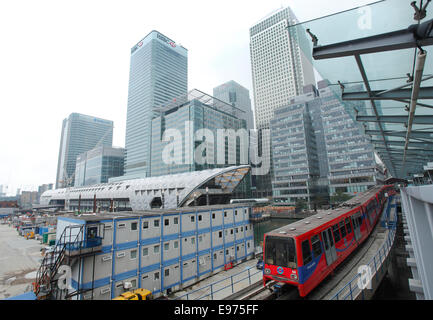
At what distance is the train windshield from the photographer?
10071 millimetres

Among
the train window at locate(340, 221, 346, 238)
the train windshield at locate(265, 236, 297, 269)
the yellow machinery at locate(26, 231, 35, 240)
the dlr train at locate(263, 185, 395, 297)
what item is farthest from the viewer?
the yellow machinery at locate(26, 231, 35, 240)

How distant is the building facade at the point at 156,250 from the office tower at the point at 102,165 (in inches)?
5725

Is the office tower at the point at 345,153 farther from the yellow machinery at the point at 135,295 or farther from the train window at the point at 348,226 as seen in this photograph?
the yellow machinery at the point at 135,295

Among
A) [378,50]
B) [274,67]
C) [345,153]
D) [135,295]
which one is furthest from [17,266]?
[274,67]

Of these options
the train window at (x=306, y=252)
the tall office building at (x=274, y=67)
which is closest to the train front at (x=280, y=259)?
the train window at (x=306, y=252)

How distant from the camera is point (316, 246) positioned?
11.1 meters

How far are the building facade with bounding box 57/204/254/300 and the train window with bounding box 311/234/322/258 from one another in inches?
470

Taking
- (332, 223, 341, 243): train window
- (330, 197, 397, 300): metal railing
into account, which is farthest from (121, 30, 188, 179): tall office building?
(330, 197, 397, 300): metal railing

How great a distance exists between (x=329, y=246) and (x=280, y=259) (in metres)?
3.73

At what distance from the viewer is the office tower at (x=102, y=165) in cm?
14812

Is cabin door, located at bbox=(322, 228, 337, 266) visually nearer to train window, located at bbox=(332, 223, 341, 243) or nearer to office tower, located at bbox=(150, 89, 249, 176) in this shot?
train window, located at bbox=(332, 223, 341, 243)

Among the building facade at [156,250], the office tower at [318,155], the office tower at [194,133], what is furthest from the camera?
the office tower at [194,133]
